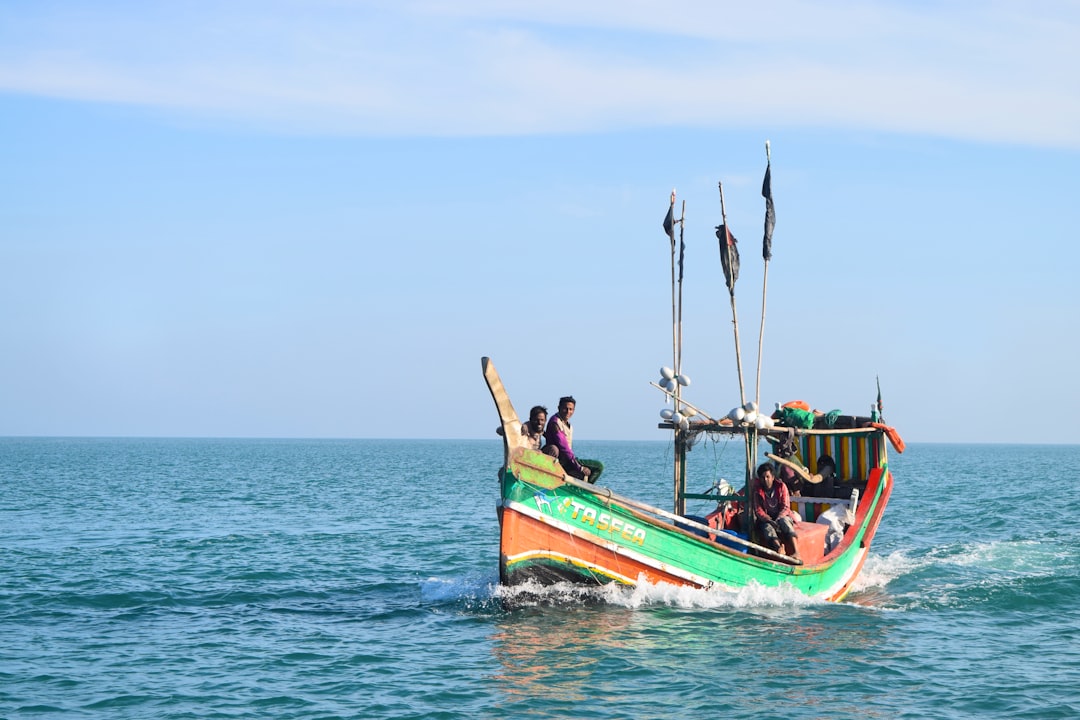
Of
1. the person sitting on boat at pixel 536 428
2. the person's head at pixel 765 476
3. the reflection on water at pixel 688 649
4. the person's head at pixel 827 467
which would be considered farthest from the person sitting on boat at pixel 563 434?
the person's head at pixel 827 467

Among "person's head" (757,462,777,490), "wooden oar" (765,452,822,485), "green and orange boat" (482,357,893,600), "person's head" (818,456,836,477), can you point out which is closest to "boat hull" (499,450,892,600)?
"green and orange boat" (482,357,893,600)

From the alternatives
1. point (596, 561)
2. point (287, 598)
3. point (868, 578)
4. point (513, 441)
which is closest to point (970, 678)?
point (596, 561)

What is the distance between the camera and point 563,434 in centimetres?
1731

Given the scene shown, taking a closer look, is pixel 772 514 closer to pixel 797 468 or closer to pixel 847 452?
pixel 797 468

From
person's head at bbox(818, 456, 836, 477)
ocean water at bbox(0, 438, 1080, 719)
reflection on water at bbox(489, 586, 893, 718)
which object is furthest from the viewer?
person's head at bbox(818, 456, 836, 477)

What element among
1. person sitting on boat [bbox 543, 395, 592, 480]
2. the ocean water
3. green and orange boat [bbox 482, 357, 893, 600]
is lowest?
the ocean water

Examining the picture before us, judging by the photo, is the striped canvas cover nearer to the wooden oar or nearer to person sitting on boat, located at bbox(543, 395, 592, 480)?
the wooden oar

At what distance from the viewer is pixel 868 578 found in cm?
2228

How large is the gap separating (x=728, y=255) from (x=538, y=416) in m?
4.91

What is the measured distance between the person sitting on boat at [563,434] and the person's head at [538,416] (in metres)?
0.24

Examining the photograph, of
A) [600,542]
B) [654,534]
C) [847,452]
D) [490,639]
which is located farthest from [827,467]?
[490,639]

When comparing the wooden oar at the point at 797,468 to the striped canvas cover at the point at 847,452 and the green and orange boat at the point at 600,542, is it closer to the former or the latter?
the green and orange boat at the point at 600,542

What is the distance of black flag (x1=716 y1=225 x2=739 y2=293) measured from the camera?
19.6m

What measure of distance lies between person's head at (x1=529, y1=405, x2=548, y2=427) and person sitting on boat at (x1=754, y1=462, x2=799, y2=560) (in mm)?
3590
